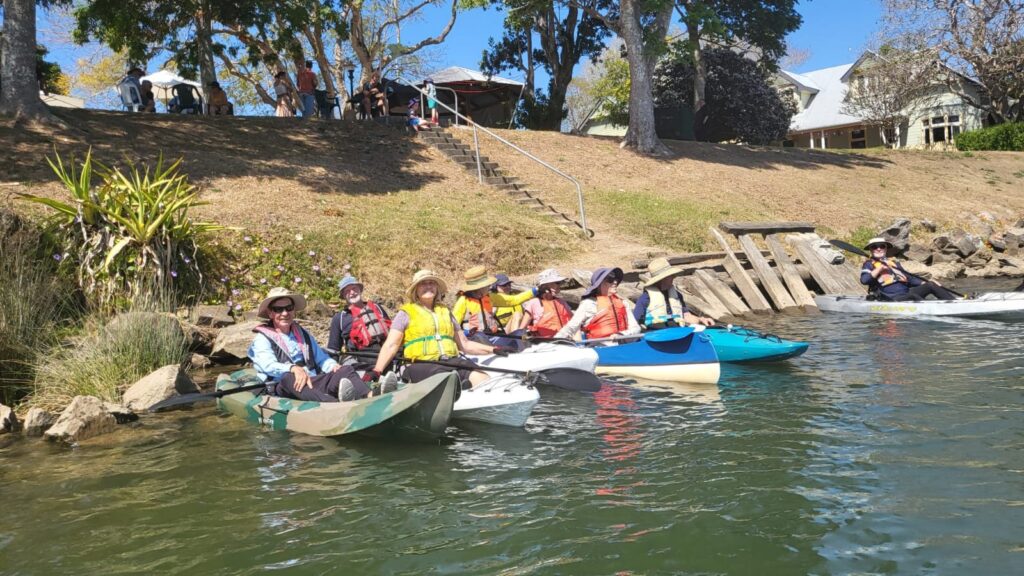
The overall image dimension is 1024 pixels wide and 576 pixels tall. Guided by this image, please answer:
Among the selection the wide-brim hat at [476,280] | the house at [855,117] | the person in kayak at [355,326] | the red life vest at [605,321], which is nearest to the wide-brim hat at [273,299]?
the person in kayak at [355,326]

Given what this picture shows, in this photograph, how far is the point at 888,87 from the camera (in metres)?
39.2

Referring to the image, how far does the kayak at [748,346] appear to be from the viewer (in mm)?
10047

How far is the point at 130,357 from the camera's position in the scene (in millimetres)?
9344

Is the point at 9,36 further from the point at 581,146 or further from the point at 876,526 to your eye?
the point at 876,526

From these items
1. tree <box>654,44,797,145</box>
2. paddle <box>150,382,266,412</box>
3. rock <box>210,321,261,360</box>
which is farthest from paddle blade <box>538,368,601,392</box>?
tree <box>654,44,797,145</box>

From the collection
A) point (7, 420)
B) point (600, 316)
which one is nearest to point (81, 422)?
point (7, 420)

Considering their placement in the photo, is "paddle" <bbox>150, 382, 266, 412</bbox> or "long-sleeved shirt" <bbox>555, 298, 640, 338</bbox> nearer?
"paddle" <bbox>150, 382, 266, 412</bbox>

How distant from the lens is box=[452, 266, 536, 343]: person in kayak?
10.1 meters

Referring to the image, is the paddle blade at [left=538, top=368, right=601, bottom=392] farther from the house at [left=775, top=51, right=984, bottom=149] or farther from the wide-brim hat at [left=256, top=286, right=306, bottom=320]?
the house at [left=775, top=51, right=984, bottom=149]

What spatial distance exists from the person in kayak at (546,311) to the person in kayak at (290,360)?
11.5ft

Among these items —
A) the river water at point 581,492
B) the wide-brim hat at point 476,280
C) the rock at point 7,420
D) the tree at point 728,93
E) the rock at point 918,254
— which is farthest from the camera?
the tree at point 728,93

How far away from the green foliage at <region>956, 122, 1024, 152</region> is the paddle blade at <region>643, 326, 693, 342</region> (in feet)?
103

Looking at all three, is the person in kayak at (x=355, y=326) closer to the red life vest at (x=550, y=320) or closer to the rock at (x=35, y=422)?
the red life vest at (x=550, y=320)

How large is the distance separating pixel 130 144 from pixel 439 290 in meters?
12.4
